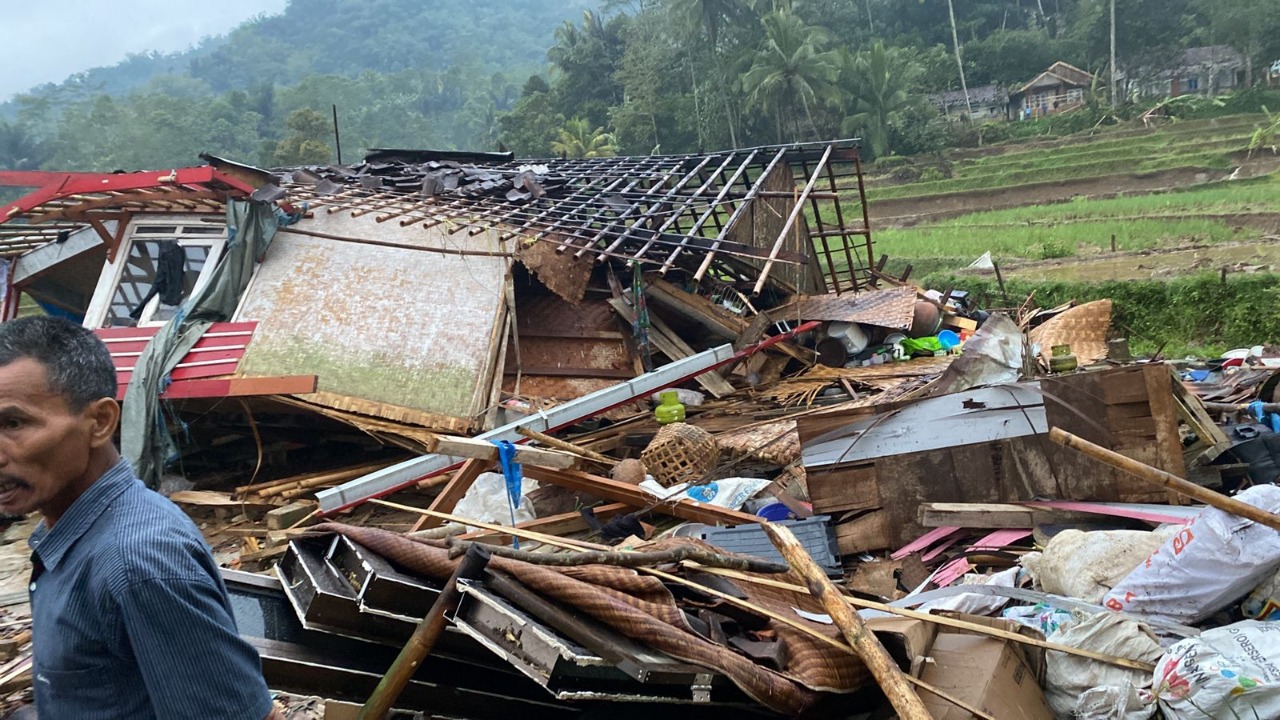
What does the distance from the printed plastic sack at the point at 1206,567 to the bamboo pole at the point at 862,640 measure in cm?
160

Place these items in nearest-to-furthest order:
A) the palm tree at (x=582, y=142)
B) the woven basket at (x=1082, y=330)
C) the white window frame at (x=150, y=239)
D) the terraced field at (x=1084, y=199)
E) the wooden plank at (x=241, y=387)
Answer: the wooden plank at (x=241, y=387) < the white window frame at (x=150, y=239) < the woven basket at (x=1082, y=330) < the terraced field at (x=1084, y=199) < the palm tree at (x=582, y=142)

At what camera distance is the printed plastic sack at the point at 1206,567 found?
11.6 ft

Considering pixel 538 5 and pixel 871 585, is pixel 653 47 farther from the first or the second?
pixel 538 5

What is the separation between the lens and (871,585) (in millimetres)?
5383

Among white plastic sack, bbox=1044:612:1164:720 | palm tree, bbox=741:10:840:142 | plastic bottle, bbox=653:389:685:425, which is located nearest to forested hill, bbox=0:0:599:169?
palm tree, bbox=741:10:840:142

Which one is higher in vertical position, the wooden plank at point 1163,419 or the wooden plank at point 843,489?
the wooden plank at point 1163,419

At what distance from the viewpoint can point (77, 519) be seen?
1771mm

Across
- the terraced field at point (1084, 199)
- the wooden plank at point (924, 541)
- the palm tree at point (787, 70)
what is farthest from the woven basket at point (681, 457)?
the palm tree at point (787, 70)

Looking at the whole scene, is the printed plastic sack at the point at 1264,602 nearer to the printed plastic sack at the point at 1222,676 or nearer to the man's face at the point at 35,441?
the printed plastic sack at the point at 1222,676

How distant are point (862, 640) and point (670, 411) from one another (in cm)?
578

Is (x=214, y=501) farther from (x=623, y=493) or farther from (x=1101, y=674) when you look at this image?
(x=1101, y=674)

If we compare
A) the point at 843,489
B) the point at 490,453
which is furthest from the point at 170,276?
the point at 843,489

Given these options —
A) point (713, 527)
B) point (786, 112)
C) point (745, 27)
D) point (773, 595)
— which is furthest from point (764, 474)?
point (745, 27)

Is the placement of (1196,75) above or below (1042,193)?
above
